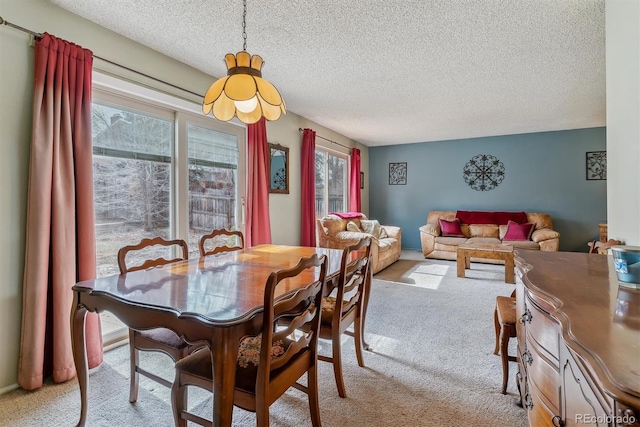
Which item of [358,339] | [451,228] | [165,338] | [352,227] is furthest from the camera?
[451,228]

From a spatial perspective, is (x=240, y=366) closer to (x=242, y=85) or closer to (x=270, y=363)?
(x=270, y=363)

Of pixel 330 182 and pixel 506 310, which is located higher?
pixel 330 182

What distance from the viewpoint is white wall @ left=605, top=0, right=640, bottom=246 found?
4.90 feet

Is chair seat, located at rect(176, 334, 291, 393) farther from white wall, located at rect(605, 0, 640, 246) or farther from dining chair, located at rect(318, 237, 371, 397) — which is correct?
white wall, located at rect(605, 0, 640, 246)

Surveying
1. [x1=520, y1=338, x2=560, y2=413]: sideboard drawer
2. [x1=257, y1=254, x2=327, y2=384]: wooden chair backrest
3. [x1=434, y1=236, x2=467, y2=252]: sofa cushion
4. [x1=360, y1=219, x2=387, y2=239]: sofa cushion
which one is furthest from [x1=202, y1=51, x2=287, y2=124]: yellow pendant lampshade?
[x1=434, y1=236, x2=467, y2=252]: sofa cushion

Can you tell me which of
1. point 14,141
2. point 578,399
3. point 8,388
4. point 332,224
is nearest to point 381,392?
point 578,399

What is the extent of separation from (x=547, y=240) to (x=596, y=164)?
5.82ft

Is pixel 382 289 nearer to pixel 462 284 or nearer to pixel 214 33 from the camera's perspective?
pixel 462 284

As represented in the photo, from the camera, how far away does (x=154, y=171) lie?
8.96 feet

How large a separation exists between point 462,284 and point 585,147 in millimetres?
3725

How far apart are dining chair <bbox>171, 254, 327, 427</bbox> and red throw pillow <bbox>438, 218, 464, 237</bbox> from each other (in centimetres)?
505

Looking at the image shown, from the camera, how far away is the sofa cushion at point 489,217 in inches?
226

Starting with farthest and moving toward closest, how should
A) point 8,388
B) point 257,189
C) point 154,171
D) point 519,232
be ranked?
point 519,232
point 257,189
point 154,171
point 8,388

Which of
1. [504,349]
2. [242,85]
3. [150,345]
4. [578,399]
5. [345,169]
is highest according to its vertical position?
→ [345,169]
